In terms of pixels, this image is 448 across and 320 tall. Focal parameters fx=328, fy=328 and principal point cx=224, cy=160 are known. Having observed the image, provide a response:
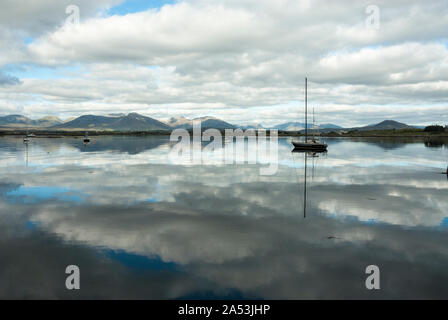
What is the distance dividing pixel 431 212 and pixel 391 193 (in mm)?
5863

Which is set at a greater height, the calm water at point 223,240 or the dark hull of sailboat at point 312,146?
the dark hull of sailboat at point 312,146

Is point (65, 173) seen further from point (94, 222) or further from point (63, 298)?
point (63, 298)

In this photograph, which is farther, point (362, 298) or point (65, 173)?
point (65, 173)

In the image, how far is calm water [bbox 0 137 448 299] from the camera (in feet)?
35.8

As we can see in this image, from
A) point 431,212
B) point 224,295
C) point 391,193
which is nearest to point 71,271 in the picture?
point 224,295

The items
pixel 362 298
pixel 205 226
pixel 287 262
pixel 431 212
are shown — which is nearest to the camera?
pixel 362 298

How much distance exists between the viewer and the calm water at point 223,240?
35.8 ft

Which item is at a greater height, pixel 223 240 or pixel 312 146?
pixel 312 146

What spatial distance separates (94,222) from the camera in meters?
17.9

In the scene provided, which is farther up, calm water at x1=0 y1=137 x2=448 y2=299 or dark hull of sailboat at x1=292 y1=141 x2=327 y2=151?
dark hull of sailboat at x1=292 y1=141 x2=327 y2=151

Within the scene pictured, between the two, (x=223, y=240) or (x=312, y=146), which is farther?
(x=312, y=146)

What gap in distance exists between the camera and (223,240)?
1512 cm

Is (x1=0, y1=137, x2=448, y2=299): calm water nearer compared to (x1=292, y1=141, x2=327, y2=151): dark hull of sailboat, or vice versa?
(x1=0, y1=137, x2=448, y2=299): calm water

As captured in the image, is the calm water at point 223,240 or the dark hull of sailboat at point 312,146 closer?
the calm water at point 223,240
